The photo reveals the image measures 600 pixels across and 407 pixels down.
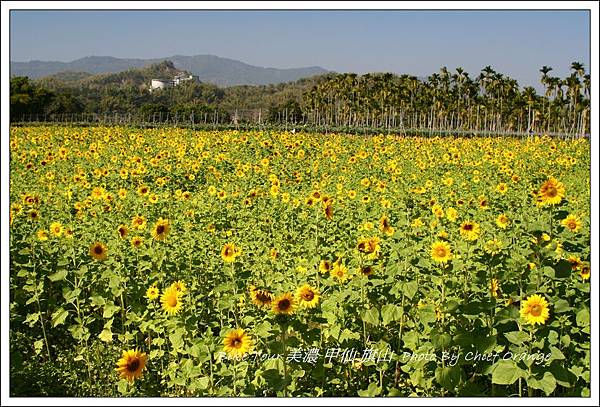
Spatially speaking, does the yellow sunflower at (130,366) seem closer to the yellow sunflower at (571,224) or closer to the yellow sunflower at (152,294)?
the yellow sunflower at (152,294)

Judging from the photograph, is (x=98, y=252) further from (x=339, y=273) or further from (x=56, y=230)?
(x=339, y=273)

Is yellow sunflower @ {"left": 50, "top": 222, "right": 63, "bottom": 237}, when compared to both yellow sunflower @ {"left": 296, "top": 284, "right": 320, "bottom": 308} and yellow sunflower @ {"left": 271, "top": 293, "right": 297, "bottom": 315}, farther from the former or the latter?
yellow sunflower @ {"left": 271, "top": 293, "right": 297, "bottom": 315}

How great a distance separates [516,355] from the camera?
95.1 inches

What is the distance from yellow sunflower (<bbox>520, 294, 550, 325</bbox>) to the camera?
7.74 feet

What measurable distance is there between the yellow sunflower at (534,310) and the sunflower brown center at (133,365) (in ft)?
5.84

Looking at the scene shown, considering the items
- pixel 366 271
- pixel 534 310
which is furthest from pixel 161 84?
pixel 534 310

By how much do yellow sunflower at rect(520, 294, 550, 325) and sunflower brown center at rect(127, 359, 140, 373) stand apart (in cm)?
178

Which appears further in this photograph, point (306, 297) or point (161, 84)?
point (161, 84)

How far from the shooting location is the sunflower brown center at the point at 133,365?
2.62m

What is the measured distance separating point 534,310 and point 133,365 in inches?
72.7

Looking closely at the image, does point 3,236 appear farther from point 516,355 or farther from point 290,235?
point 290,235

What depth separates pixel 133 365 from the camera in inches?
103

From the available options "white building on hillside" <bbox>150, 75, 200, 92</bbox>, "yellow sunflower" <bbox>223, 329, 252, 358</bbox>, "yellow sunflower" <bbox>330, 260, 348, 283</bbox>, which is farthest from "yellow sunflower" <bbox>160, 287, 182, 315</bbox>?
"white building on hillside" <bbox>150, 75, 200, 92</bbox>

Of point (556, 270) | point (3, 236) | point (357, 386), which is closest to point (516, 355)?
point (556, 270)
